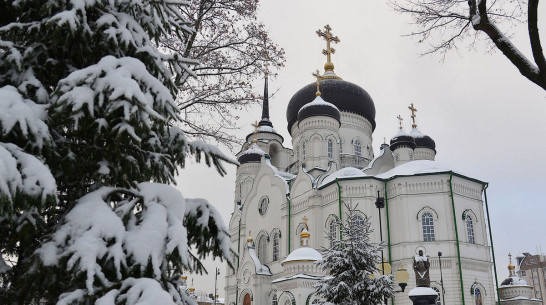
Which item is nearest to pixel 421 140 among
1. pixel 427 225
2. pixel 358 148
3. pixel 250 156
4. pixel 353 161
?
pixel 358 148

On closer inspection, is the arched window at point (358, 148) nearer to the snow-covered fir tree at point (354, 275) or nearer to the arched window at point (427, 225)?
the arched window at point (427, 225)

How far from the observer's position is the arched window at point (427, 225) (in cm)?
2311

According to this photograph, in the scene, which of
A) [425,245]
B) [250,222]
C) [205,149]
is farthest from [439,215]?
[205,149]

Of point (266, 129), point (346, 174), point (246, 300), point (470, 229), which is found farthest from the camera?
point (266, 129)

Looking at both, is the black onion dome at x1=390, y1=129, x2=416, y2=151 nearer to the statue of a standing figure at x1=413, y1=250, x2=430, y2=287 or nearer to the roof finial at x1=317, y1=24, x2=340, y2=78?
the roof finial at x1=317, y1=24, x2=340, y2=78

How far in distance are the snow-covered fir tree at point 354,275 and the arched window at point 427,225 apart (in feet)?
29.8

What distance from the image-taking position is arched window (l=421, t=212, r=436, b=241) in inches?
910

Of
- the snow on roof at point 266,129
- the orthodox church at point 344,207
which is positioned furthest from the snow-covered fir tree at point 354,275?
the snow on roof at point 266,129

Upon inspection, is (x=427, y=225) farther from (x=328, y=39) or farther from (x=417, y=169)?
(x=328, y=39)

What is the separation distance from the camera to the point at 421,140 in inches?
1304

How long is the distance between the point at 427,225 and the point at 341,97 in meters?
13.5

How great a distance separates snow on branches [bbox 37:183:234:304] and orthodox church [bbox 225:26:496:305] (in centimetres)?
1420

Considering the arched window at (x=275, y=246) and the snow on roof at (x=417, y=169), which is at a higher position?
the snow on roof at (x=417, y=169)

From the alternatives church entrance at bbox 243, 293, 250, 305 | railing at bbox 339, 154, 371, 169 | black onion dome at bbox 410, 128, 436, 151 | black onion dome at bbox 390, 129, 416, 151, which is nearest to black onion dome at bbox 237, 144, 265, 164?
railing at bbox 339, 154, 371, 169
